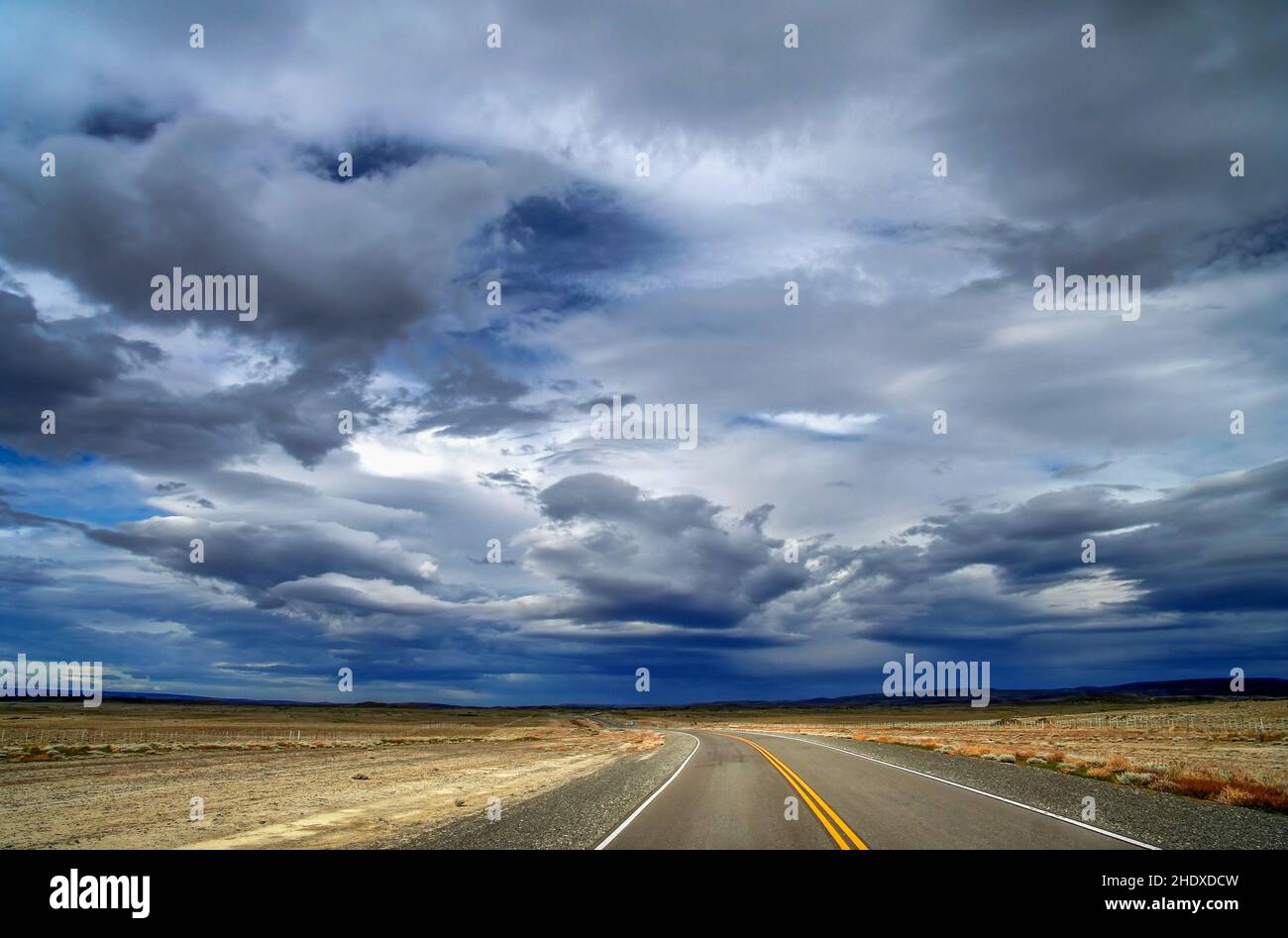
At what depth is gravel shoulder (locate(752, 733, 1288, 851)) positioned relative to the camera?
13.4 metres

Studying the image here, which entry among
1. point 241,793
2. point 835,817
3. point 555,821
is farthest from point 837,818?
point 241,793

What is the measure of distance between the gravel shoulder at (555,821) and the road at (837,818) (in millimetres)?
533

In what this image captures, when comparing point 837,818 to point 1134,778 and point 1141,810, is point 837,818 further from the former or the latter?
point 1134,778

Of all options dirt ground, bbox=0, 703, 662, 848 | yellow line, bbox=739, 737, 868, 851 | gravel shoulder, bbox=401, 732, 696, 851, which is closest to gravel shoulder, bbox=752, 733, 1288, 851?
yellow line, bbox=739, 737, 868, 851

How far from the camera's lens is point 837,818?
48.4ft

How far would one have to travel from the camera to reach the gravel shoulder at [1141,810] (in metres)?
13.4

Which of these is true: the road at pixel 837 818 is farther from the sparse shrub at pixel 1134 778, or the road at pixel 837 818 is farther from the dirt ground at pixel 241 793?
the sparse shrub at pixel 1134 778

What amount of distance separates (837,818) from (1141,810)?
24.6 ft

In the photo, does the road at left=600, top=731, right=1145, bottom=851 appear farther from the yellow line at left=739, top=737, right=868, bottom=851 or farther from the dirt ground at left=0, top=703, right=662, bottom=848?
the dirt ground at left=0, top=703, right=662, bottom=848
